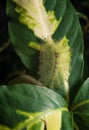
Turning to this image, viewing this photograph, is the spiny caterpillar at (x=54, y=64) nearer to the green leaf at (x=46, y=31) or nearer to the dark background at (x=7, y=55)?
the green leaf at (x=46, y=31)

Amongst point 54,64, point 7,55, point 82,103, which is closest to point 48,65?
point 54,64

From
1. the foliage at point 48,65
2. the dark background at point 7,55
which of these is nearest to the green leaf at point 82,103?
the foliage at point 48,65

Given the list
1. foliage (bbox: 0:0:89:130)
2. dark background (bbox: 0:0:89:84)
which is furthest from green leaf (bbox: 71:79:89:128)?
dark background (bbox: 0:0:89:84)

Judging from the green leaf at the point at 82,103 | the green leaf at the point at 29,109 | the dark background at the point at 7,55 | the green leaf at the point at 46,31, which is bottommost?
the dark background at the point at 7,55

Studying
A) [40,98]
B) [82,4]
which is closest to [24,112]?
[40,98]

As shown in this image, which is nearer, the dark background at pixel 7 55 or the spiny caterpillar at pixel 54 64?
the spiny caterpillar at pixel 54 64

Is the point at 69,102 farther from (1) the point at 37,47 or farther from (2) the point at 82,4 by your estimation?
(2) the point at 82,4

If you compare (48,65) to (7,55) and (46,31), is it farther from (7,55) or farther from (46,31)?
(7,55)

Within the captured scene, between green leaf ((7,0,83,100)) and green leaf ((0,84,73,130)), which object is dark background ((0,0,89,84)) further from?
green leaf ((0,84,73,130))
